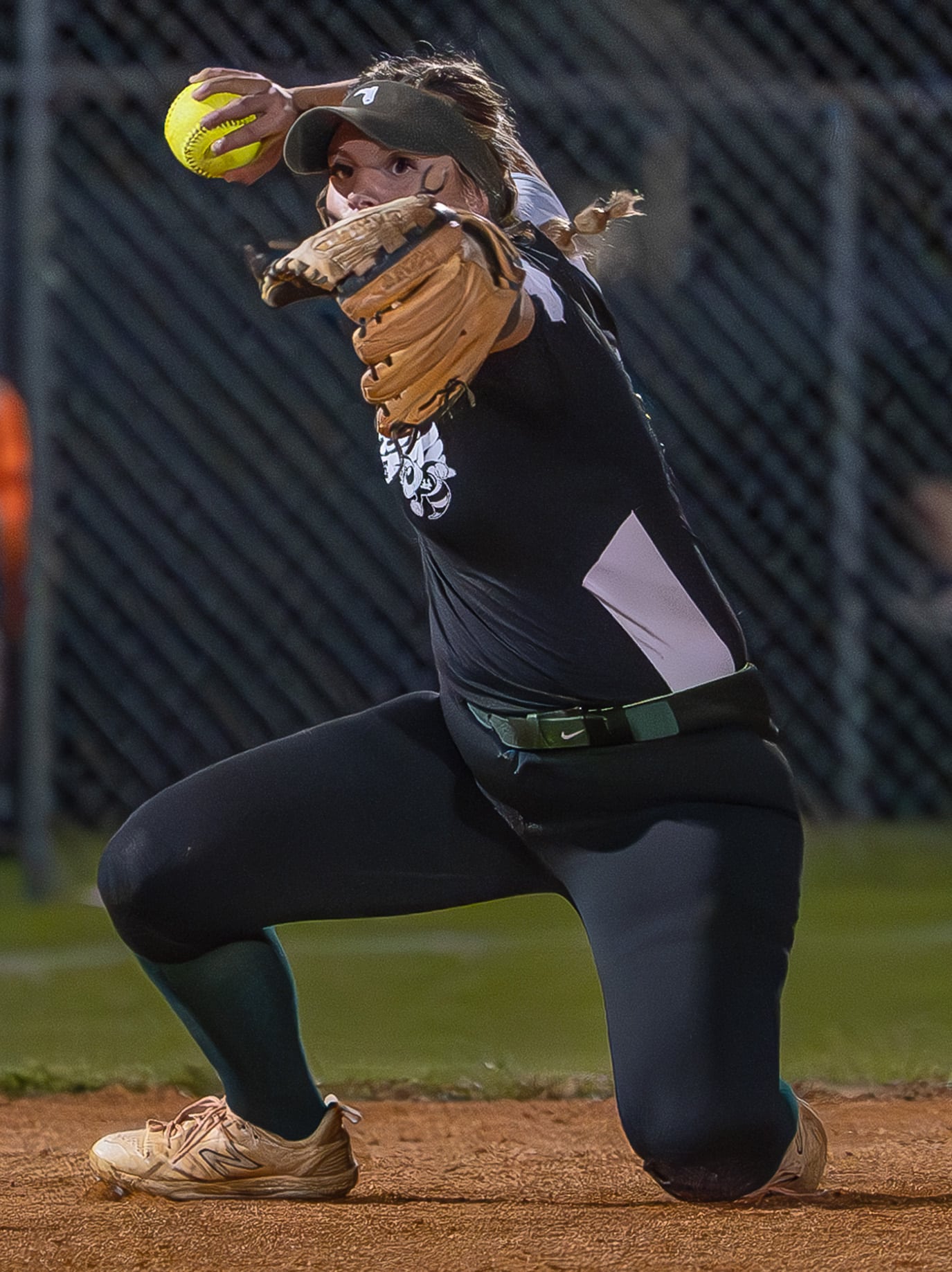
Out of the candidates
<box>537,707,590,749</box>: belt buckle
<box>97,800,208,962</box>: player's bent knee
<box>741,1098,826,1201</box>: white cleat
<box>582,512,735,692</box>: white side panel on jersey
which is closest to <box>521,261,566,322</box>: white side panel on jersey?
<box>582,512,735,692</box>: white side panel on jersey

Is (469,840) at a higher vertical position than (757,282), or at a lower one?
higher

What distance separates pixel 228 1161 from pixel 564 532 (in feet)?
3.45

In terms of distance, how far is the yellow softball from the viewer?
275 cm

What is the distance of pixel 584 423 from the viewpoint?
2.45m

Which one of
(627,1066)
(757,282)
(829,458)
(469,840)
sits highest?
(469,840)

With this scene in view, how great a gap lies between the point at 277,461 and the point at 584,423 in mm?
4393

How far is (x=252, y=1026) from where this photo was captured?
8.66 ft

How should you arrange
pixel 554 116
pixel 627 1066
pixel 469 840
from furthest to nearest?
1. pixel 554 116
2. pixel 469 840
3. pixel 627 1066

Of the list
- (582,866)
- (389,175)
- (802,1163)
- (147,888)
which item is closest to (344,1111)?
(147,888)

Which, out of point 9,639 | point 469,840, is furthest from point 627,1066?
point 9,639

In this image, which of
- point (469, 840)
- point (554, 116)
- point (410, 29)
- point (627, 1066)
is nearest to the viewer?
point (627, 1066)

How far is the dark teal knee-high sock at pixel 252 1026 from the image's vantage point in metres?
2.64

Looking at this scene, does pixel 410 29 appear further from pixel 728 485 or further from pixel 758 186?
pixel 728 485

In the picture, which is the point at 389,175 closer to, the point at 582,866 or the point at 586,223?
the point at 586,223
